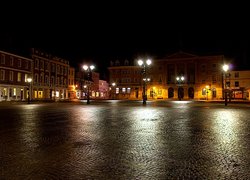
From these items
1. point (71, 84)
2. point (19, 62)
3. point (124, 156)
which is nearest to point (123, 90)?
point (71, 84)

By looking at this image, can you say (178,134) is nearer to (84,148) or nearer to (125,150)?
(125,150)

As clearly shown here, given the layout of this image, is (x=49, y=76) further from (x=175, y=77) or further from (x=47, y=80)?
(x=175, y=77)

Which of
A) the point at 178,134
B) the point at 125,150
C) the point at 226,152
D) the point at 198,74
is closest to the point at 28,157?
the point at 125,150

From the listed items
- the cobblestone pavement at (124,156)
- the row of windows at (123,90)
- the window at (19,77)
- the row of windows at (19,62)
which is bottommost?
the cobblestone pavement at (124,156)

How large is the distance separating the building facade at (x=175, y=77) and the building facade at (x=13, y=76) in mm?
30105

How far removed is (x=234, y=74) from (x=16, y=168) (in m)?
71.6

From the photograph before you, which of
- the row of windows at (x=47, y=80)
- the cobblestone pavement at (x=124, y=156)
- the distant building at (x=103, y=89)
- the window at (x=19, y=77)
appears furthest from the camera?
the distant building at (x=103, y=89)

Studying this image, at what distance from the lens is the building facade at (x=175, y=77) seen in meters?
69.4

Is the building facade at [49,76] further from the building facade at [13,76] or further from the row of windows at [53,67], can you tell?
the building facade at [13,76]

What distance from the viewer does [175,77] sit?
73375 millimetres

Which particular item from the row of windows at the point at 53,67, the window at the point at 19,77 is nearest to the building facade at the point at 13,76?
the window at the point at 19,77

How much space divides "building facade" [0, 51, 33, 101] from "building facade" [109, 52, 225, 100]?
30.1m

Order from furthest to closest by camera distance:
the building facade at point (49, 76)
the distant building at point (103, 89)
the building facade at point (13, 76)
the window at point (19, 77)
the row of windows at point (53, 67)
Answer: the distant building at point (103, 89), the row of windows at point (53, 67), the building facade at point (49, 76), the window at point (19, 77), the building facade at point (13, 76)

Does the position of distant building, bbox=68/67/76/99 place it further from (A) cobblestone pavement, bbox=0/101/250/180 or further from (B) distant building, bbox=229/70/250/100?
(A) cobblestone pavement, bbox=0/101/250/180
